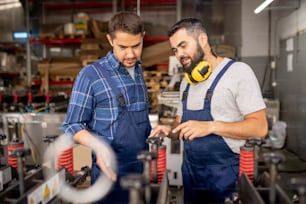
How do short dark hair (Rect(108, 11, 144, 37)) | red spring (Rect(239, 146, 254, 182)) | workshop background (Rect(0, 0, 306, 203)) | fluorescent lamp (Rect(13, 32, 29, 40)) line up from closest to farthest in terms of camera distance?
red spring (Rect(239, 146, 254, 182)) → short dark hair (Rect(108, 11, 144, 37)) → workshop background (Rect(0, 0, 306, 203)) → fluorescent lamp (Rect(13, 32, 29, 40))

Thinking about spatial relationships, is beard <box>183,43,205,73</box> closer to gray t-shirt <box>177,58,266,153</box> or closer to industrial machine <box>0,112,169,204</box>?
gray t-shirt <box>177,58,266,153</box>

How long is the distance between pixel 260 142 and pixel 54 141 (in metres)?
0.58

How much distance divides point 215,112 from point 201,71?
0.15 meters

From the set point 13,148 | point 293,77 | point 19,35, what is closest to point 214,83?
point 13,148

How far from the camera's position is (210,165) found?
1.08 metres

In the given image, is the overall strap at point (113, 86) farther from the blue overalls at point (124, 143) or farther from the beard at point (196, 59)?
the beard at point (196, 59)

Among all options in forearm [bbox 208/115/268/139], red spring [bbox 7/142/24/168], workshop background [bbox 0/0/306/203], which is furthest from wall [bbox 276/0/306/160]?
red spring [bbox 7/142/24/168]

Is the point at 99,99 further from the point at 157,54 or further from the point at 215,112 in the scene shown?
the point at 157,54

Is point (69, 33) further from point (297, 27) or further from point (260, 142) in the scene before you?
point (260, 142)

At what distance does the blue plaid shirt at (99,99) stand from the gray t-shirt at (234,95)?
0.87 ft

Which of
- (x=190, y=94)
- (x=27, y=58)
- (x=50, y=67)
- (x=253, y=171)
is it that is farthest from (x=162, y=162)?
(x=27, y=58)

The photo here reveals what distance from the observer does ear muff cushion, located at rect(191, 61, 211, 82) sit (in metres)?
1.05

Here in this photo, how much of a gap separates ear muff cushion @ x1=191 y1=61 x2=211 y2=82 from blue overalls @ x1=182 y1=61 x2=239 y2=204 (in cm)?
4

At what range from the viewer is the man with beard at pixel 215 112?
0.99 metres
